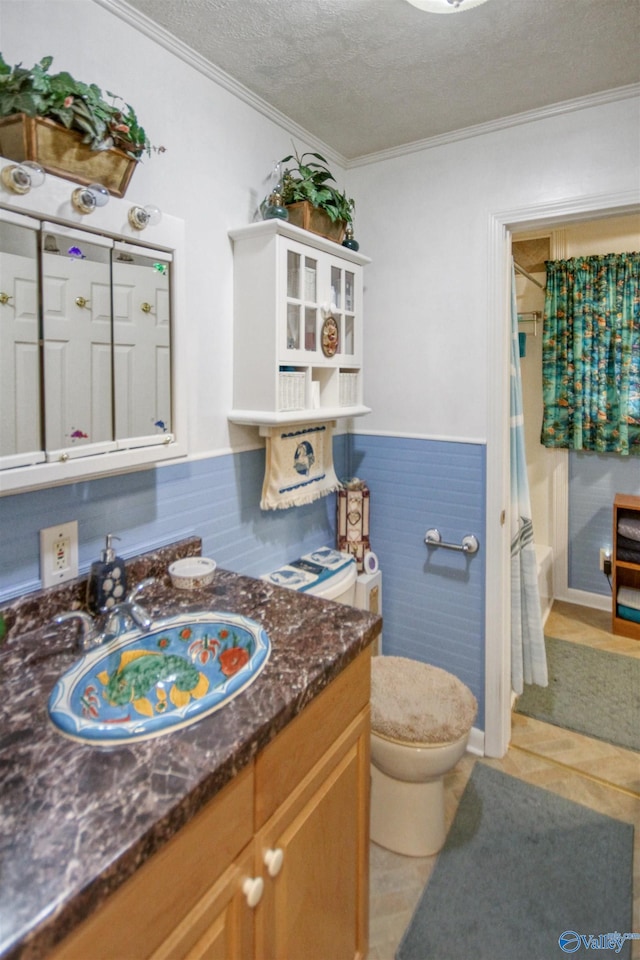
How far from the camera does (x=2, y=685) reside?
918 mm

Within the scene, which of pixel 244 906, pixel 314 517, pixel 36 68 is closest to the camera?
pixel 244 906

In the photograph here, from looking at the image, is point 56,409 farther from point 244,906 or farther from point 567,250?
point 567,250

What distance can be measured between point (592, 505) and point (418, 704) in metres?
2.15

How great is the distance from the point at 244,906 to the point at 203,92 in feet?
6.22

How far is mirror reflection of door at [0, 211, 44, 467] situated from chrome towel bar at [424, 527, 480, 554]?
4.86 ft

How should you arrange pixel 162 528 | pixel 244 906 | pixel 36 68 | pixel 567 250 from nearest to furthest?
1. pixel 244 906
2. pixel 36 68
3. pixel 162 528
4. pixel 567 250

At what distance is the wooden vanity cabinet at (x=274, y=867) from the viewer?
66 cm

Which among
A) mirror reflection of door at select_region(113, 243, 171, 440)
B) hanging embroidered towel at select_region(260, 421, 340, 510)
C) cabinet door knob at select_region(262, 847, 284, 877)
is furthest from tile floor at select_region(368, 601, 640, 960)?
mirror reflection of door at select_region(113, 243, 171, 440)

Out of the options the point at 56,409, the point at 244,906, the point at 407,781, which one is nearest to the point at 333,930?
the point at 244,906

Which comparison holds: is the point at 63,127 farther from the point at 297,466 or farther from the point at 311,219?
the point at 297,466

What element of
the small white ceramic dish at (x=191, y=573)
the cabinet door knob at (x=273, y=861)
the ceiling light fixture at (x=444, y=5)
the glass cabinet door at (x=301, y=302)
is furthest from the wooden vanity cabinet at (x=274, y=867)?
the ceiling light fixture at (x=444, y=5)

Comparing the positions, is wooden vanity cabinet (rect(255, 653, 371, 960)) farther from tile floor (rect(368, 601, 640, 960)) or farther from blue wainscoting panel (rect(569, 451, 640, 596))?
blue wainscoting panel (rect(569, 451, 640, 596))

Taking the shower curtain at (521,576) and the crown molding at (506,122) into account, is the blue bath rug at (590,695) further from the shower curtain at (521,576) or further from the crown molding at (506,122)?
the crown molding at (506,122)

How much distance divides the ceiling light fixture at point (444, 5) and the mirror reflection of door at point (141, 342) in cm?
81
